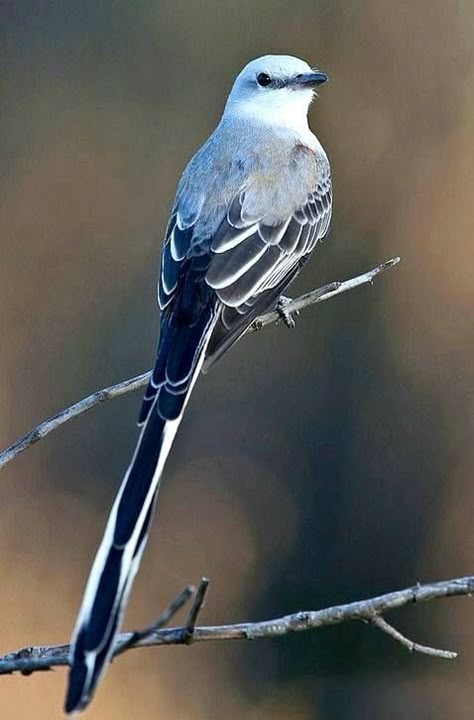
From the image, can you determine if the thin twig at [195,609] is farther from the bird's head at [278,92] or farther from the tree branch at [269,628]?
the bird's head at [278,92]

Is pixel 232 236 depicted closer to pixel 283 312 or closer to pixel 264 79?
pixel 283 312

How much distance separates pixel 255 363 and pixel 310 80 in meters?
2.29

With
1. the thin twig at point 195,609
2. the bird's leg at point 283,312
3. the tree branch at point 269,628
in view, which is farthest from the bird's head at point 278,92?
the thin twig at point 195,609

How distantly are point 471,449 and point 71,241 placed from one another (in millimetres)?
2338

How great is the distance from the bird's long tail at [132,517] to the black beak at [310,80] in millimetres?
1190

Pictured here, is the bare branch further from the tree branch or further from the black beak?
the black beak

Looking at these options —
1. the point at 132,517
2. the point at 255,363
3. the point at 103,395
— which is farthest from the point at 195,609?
the point at 255,363

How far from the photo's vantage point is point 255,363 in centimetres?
612

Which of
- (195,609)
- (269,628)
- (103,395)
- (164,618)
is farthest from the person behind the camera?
(103,395)

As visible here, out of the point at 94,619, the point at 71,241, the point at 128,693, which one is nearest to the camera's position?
the point at 94,619

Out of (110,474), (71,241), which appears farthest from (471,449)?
(71,241)

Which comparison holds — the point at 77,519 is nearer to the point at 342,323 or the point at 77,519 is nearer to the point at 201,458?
the point at 201,458

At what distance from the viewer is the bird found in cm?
278

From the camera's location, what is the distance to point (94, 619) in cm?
193
